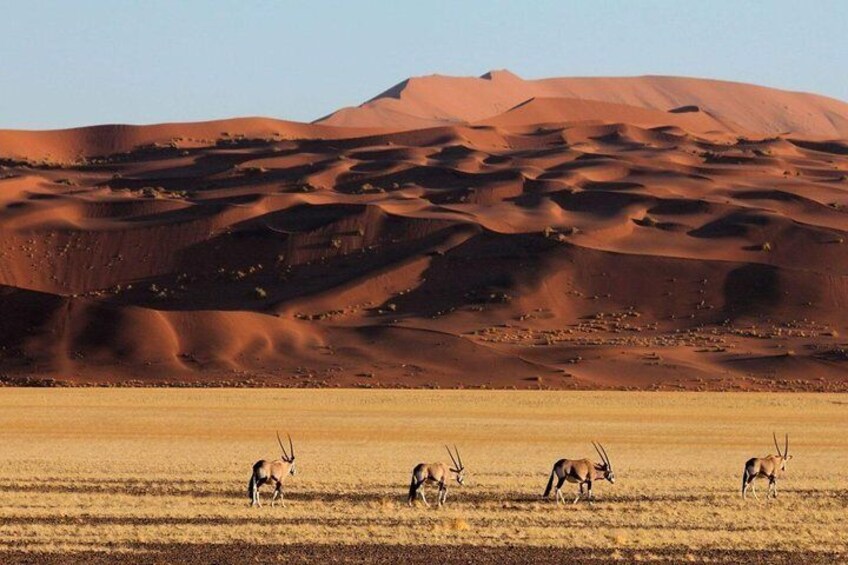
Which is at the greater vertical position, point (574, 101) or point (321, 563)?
point (574, 101)

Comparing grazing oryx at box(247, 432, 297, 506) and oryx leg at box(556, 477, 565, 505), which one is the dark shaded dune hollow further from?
grazing oryx at box(247, 432, 297, 506)

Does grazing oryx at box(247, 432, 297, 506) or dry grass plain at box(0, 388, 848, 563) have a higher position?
grazing oryx at box(247, 432, 297, 506)

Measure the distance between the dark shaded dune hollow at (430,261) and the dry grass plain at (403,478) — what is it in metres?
7.34

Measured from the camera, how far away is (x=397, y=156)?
363 ft

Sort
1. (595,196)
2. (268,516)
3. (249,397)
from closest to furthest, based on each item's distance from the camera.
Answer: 1. (268,516)
2. (249,397)
3. (595,196)

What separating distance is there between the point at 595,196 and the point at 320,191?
17381mm

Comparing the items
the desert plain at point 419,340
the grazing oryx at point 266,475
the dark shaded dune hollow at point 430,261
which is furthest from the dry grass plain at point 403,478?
the dark shaded dune hollow at point 430,261

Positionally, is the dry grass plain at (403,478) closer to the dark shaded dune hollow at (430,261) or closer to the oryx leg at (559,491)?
the oryx leg at (559,491)

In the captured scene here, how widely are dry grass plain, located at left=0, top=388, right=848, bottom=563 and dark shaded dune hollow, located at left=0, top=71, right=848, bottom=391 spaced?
7.34 meters

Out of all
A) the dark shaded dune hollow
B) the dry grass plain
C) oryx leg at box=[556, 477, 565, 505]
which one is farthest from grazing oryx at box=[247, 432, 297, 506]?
the dark shaded dune hollow

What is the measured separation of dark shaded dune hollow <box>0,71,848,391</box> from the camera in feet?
182

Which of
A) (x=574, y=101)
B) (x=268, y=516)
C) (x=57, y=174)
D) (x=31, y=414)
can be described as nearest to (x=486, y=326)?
(x=31, y=414)

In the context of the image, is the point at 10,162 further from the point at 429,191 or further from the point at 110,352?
the point at 110,352

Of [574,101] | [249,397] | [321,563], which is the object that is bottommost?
[249,397]
